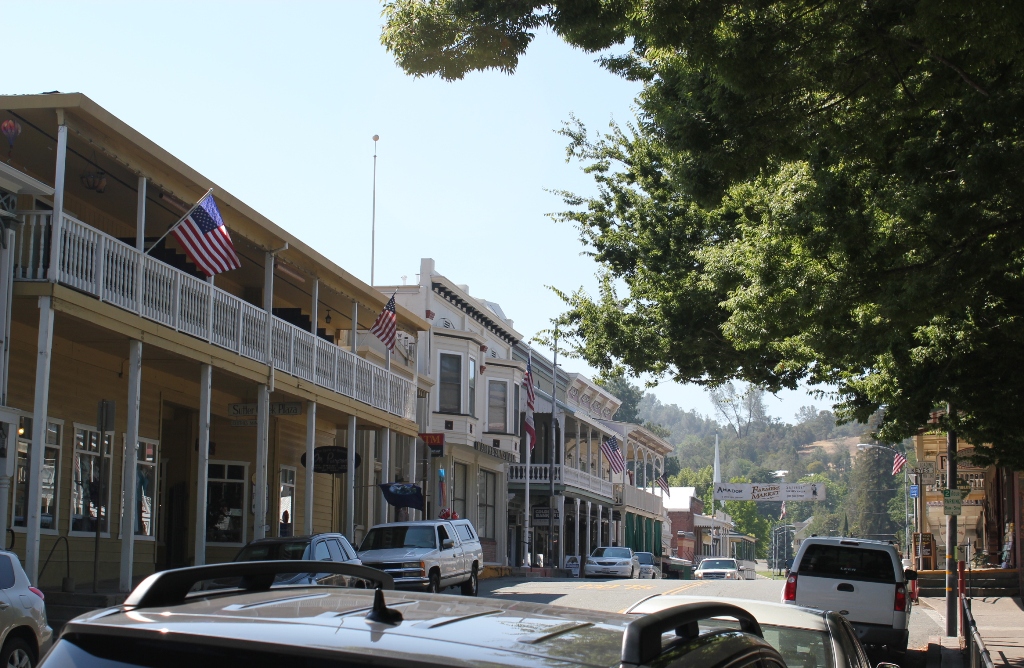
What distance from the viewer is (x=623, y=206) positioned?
21078mm

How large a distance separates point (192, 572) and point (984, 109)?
28.2 ft

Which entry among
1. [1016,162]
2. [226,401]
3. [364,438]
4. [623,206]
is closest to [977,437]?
[623,206]

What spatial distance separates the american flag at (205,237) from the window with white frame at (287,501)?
448 inches

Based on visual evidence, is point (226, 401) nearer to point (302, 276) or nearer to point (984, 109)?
point (302, 276)

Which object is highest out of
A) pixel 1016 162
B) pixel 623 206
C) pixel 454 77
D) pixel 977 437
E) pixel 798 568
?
pixel 623 206

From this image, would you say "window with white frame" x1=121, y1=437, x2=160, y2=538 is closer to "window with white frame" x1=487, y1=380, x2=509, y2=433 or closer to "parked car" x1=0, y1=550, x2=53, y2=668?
"parked car" x1=0, y1=550, x2=53, y2=668

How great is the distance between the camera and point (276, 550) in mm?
18062

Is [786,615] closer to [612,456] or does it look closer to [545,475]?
[545,475]

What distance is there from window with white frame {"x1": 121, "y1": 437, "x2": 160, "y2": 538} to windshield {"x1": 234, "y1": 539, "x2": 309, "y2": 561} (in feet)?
17.6

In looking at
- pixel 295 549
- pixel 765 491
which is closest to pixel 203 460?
pixel 295 549

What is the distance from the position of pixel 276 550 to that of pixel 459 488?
81.9ft

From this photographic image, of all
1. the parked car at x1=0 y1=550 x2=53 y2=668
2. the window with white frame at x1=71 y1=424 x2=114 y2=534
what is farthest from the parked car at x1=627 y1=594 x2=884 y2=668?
the window with white frame at x1=71 y1=424 x2=114 y2=534

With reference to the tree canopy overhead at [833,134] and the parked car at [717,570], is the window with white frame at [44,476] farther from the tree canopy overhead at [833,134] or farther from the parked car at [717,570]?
the parked car at [717,570]

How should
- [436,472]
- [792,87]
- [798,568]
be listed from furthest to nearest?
[436,472]
[798,568]
[792,87]
